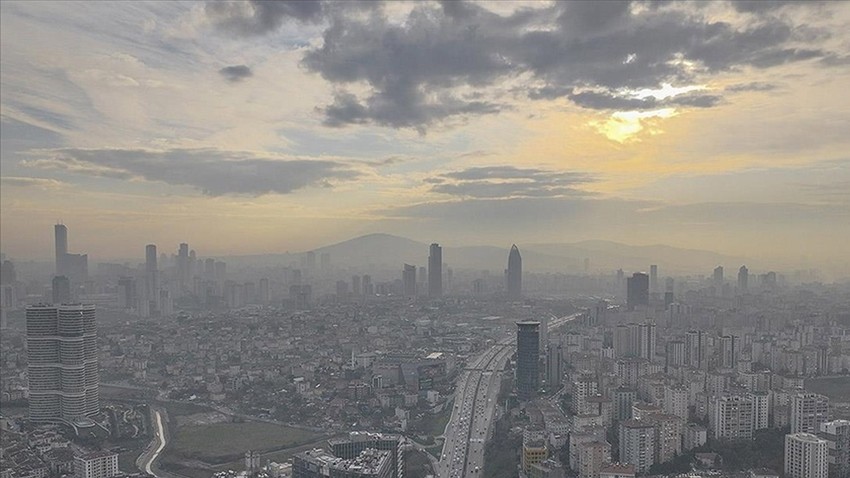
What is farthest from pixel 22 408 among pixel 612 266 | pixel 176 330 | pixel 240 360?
pixel 612 266

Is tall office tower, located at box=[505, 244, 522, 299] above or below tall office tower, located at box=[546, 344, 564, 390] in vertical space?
above

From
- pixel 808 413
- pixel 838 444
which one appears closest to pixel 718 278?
pixel 808 413

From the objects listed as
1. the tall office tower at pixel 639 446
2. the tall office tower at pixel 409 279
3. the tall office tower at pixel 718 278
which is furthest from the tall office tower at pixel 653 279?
the tall office tower at pixel 409 279

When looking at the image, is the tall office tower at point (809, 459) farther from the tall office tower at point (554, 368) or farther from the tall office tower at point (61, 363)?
the tall office tower at point (61, 363)

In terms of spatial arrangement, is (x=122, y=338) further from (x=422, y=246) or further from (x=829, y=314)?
(x=829, y=314)

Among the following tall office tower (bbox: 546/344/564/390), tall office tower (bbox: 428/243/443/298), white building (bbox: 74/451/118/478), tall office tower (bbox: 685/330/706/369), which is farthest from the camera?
tall office tower (bbox: 428/243/443/298)

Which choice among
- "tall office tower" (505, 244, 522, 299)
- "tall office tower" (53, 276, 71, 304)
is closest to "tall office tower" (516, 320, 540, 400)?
"tall office tower" (53, 276, 71, 304)

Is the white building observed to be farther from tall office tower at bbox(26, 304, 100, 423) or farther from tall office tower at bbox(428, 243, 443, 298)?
tall office tower at bbox(428, 243, 443, 298)
